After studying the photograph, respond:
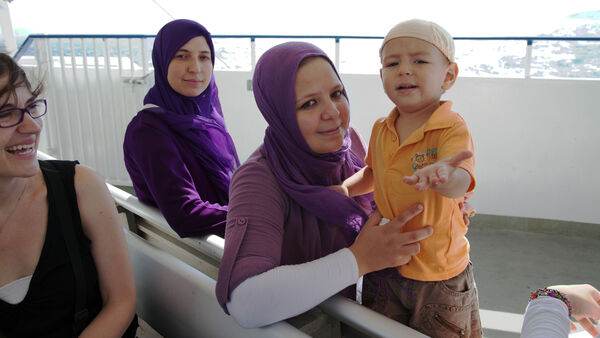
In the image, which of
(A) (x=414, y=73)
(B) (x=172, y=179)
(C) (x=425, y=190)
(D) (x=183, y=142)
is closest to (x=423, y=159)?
(C) (x=425, y=190)

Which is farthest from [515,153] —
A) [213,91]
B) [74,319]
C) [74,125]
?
[74,125]

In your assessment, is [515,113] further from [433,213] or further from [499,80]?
[433,213]

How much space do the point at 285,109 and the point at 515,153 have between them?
10.1 ft

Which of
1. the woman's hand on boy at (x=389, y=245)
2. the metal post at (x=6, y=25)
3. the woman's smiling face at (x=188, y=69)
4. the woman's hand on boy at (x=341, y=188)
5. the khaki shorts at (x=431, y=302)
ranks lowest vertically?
the khaki shorts at (x=431, y=302)

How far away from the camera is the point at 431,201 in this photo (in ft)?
3.31

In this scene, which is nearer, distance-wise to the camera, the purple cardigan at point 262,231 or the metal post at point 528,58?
the purple cardigan at point 262,231

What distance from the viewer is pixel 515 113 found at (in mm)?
3525

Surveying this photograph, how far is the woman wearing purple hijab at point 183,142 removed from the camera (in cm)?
149

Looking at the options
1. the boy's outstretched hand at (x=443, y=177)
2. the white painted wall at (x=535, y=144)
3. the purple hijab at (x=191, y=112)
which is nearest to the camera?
the boy's outstretched hand at (x=443, y=177)

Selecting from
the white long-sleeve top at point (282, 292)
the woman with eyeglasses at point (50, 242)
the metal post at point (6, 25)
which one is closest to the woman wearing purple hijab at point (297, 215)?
the white long-sleeve top at point (282, 292)

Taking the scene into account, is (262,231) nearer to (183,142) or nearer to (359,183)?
(359,183)

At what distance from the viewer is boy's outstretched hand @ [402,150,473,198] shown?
793 millimetres

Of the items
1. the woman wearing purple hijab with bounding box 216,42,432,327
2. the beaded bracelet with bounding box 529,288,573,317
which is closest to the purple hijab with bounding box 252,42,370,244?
the woman wearing purple hijab with bounding box 216,42,432,327

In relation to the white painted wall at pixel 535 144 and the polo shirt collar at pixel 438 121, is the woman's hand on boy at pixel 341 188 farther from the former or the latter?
the white painted wall at pixel 535 144
